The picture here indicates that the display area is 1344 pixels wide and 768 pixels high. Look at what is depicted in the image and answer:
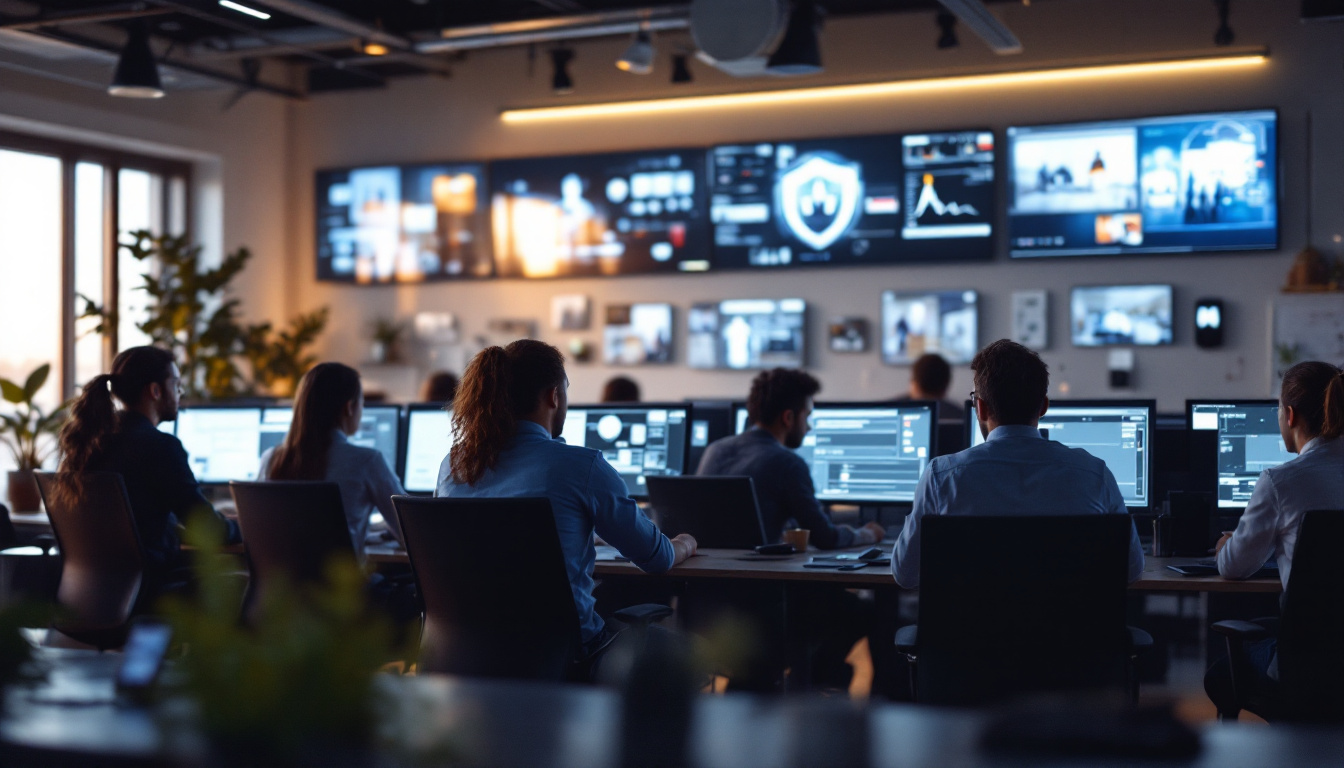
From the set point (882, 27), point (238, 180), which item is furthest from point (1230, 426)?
point (238, 180)

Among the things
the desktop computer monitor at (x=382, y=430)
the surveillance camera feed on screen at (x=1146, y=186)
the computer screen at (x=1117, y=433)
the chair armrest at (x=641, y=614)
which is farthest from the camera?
the surveillance camera feed on screen at (x=1146, y=186)

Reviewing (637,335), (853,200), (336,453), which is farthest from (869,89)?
(336,453)

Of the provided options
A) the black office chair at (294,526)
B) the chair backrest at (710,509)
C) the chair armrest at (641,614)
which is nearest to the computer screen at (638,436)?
the chair backrest at (710,509)

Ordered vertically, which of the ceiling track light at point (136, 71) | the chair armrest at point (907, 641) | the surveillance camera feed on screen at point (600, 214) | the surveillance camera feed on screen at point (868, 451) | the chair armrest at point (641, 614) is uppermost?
the ceiling track light at point (136, 71)

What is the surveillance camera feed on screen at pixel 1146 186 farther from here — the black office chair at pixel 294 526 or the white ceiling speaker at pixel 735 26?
the black office chair at pixel 294 526

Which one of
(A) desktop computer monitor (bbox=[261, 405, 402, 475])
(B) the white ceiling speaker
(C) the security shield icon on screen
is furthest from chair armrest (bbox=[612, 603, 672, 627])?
(C) the security shield icon on screen

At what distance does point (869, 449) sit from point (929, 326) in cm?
322

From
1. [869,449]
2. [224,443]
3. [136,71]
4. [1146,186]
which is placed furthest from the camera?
[1146,186]

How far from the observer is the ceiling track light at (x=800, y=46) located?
19.3ft

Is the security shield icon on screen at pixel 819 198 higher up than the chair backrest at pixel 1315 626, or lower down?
higher up

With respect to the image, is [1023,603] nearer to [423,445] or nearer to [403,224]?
[423,445]

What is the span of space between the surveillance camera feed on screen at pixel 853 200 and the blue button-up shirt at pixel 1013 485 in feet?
14.8

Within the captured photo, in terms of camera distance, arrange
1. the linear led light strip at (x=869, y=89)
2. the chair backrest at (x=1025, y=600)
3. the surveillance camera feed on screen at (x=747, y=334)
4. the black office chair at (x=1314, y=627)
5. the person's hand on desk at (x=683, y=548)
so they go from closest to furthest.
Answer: the chair backrest at (x=1025, y=600), the black office chair at (x=1314, y=627), the person's hand on desk at (x=683, y=548), the linear led light strip at (x=869, y=89), the surveillance camera feed on screen at (x=747, y=334)

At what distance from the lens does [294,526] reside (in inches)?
131
